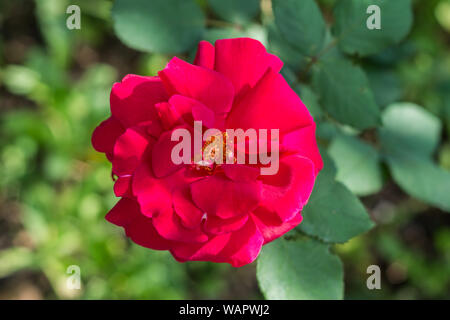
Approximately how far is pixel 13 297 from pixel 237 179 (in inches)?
66.6

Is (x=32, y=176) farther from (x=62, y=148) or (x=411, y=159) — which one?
(x=411, y=159)

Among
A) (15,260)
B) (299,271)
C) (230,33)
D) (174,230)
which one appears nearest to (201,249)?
(174,230)

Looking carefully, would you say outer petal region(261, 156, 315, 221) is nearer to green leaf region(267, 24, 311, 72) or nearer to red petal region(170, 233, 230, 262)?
red petal region(170, 233, 230, 262)

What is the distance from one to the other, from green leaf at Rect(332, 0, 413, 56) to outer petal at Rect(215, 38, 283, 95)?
0.31 meters

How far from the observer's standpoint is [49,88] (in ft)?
6.64

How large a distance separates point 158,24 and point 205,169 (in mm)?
452

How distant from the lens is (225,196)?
0.71m

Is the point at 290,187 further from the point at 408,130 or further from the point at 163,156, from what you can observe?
the point at 408,130

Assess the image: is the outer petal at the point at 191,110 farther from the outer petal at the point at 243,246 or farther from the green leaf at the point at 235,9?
the green leaf at the point at 235,9

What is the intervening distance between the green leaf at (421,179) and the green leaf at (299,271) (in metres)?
0.38

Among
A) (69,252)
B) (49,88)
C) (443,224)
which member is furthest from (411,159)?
(49,88)

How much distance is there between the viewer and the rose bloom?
0.70 metres

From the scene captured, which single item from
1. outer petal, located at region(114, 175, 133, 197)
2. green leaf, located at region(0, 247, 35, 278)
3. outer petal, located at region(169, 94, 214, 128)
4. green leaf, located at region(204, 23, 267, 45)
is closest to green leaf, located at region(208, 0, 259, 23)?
green leaf, located at region(204, 23, 267, 45)

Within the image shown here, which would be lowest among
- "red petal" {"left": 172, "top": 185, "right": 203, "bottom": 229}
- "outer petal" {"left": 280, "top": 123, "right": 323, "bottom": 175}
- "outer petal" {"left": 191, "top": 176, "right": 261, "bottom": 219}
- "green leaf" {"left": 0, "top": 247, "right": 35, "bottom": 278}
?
"green leaf" {"left": 0, "top": 247, "right": 35, "bottom": 278}
